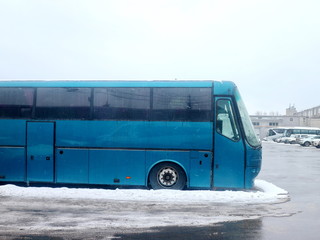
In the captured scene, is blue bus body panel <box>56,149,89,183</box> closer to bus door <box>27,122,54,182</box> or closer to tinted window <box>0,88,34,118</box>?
bus door <box>27,122,54,182</box>

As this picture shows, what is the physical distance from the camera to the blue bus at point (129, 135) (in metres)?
→ 10.6

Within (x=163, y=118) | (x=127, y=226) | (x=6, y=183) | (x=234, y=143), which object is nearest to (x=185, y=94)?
(x=163, y=118)

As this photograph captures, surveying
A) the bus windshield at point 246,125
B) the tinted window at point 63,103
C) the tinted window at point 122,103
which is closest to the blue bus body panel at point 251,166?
the bus windshield at point 246,125

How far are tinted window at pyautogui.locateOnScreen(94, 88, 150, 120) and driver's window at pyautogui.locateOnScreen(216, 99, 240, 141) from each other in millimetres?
1998

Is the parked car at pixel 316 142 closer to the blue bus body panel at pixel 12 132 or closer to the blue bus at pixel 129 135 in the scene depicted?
the blue bus at pixel 129 135

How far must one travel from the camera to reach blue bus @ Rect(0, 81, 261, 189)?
10609 millimetres

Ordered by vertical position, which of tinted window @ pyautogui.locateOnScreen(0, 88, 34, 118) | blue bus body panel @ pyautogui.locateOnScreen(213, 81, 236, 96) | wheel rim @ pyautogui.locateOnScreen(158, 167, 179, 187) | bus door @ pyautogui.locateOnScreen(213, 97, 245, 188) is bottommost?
wheel rim @ pyautogui.locateOnScreen(158, 167, 179, 187)

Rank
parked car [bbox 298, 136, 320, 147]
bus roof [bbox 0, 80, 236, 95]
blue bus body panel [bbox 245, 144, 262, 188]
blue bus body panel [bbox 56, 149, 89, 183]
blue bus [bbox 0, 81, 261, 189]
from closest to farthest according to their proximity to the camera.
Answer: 1. blue bus body panel [bbox 245, 144, 262, 188]
2. blue bus [bbox 0, 81, 261, 189]
3. bus roof [bbox 0, 80, 236, 95]
4. blue bus body panel [bbox 56, 149, 89, 183]
5. parked car [bbox 298, 136, 320, 147]

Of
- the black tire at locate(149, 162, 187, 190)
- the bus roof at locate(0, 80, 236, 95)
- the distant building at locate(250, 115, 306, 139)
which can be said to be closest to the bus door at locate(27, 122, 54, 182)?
the bus roof at locate(0, 80, 236, 95)

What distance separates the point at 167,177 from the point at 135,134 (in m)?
1.49

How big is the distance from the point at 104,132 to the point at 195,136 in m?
2.56

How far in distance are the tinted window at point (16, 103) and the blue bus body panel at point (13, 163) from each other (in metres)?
1.02

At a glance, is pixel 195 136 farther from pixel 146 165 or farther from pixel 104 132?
pixel 104 132

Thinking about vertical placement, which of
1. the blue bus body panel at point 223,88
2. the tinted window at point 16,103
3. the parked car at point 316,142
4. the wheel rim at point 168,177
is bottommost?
the parked car at point 316,142
